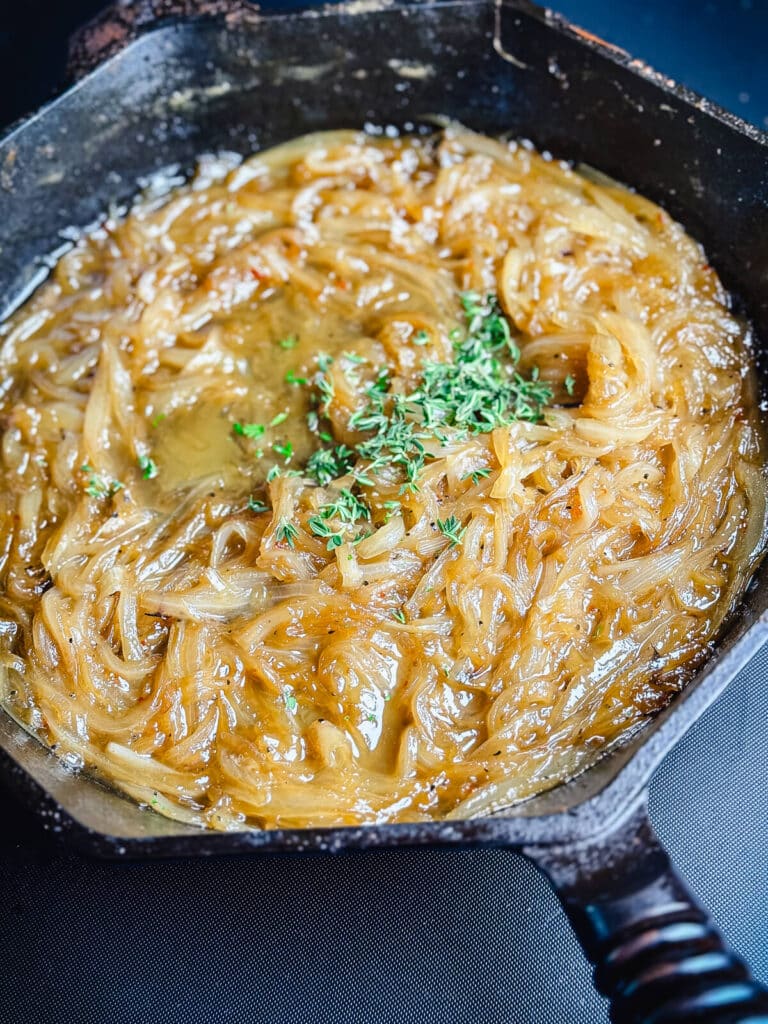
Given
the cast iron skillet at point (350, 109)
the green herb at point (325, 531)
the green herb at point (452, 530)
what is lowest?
the green herb at point (452, 530)

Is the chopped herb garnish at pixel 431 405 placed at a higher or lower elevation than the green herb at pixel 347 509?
higher

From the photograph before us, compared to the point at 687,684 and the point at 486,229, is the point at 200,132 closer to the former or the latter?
the point at 486,229

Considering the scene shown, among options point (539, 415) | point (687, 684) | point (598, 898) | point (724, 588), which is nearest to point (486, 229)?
point (539, 415)

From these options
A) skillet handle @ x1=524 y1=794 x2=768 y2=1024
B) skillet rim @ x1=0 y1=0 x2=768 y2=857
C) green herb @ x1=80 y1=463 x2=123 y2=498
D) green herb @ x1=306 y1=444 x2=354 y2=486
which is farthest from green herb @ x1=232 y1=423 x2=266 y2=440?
skillet handle @ x1=524 y1=794 x2=768 y2=1024

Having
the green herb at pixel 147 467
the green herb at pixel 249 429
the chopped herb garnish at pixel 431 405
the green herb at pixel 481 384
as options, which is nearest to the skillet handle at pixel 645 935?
the chopped herb garnish at pixel 431 405

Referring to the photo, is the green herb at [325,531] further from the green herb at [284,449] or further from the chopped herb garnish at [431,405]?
the green herb at [284,449]

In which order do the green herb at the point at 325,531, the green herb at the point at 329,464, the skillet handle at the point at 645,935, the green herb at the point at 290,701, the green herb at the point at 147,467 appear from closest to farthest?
the skillet handle at the point at 645,935, the green herb at the point at 290,701, the green herb at the point at 325,531, the green herb at the point at 329,464, the green herb at the point at 147,467

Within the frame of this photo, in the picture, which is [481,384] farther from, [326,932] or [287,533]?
[326,932]
